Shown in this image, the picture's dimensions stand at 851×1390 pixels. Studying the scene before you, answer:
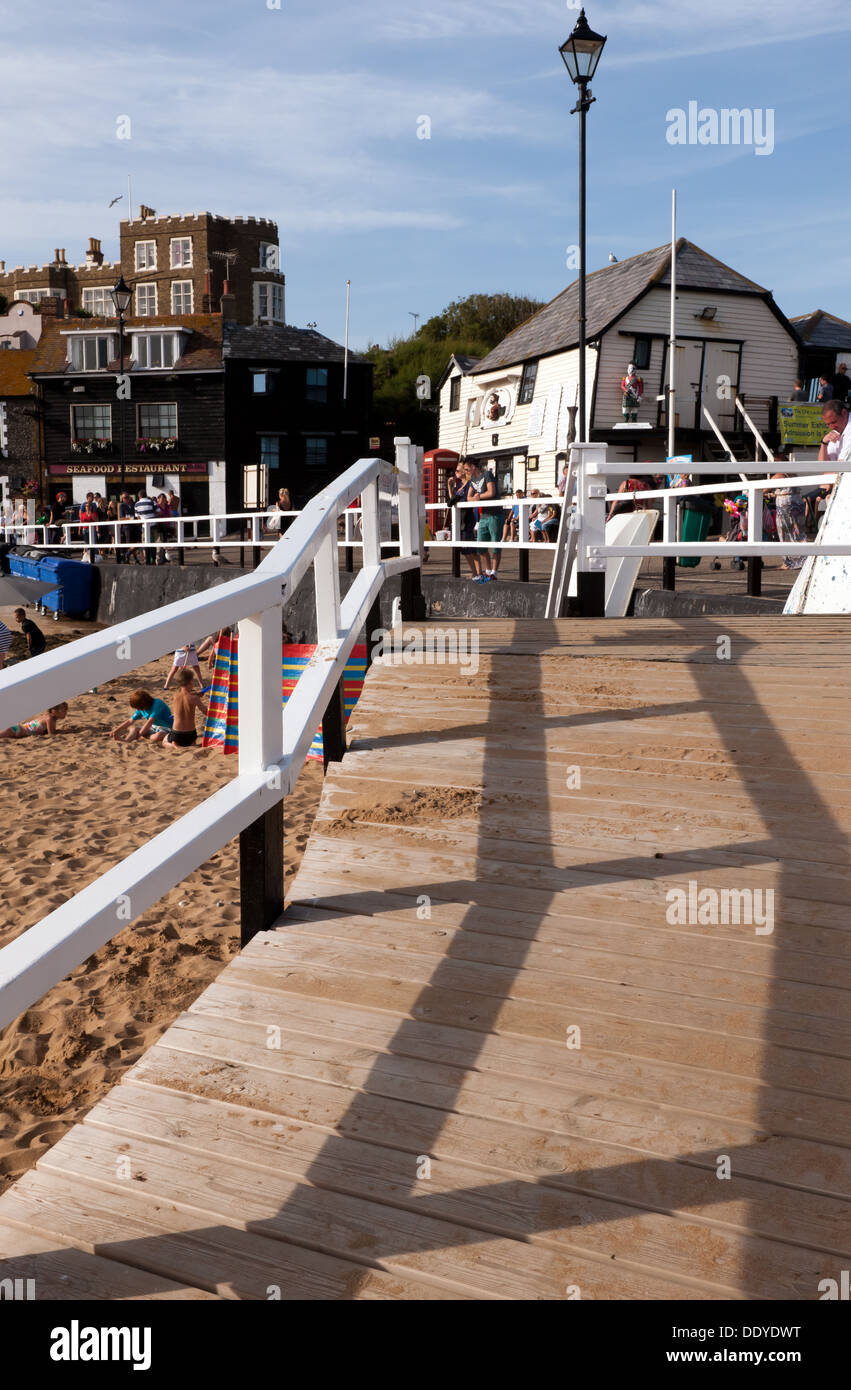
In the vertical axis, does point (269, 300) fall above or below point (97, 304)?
below

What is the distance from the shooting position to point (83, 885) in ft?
23.7

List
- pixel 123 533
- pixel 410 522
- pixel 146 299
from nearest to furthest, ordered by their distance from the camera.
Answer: pixel 410 522, pixel 123 533, pixel 146 299

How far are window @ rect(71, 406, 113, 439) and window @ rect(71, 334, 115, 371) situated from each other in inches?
73.0

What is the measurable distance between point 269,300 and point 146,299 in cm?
733

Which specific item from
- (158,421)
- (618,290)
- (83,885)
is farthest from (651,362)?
(83,885)

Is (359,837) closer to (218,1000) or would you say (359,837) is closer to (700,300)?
(218,1000)

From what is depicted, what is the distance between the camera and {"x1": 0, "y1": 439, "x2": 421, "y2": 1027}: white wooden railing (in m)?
2.17

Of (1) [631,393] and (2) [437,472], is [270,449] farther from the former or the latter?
(1) [631,393]

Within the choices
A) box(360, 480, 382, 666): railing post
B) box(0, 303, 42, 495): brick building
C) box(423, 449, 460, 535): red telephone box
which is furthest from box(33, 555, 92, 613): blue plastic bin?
box(0, 303, 42, 495): brick building

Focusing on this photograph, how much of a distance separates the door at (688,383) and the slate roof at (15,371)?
2991cm

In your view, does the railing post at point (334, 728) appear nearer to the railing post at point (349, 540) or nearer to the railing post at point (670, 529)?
the railing post at point (670, 529)

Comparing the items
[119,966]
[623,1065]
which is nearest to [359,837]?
[623,1065]

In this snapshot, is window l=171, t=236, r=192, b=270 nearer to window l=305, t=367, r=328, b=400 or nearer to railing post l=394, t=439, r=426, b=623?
window l=305, t=367, r=328, b=400

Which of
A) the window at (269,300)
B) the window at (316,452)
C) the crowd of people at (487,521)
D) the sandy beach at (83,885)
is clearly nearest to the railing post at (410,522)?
the sandy beach at (83,885)
